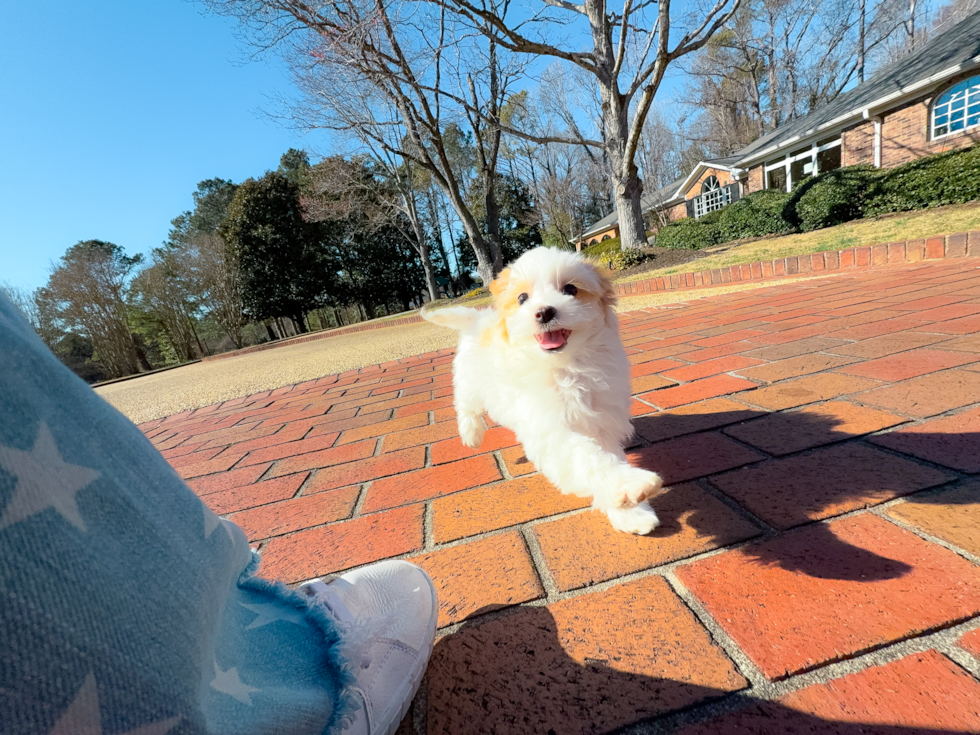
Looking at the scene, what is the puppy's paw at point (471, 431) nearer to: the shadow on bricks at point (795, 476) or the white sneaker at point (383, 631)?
the shadow on bricks at point (795, 476)

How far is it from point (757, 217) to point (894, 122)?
18.8 feet

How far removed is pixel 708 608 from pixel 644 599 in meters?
0.13

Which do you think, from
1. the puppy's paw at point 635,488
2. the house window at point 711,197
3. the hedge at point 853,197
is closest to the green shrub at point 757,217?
the hedge at point 853,197

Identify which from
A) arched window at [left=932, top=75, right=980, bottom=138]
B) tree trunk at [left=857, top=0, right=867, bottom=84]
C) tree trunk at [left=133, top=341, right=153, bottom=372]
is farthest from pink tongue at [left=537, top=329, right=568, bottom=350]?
tree trunk at [left=857, top=0, right=867, bottom=84]

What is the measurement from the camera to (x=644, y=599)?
1.01 metres

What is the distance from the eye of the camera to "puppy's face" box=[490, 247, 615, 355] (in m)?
1.50

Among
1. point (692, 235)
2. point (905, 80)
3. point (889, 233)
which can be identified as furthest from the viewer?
point (692, 235)

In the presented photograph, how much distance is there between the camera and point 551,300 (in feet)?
5.03

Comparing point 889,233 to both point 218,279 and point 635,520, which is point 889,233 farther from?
point 218,279

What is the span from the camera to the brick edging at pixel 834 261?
4371 millimetres

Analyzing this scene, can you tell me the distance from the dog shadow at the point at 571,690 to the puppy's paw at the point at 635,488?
0.31 metres

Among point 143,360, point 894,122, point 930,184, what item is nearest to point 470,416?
point 930,184

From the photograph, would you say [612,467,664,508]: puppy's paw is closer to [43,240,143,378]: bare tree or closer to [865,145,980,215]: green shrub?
[865,145,980,215]: green shrub

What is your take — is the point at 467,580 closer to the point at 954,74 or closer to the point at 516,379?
the point at 516,379
